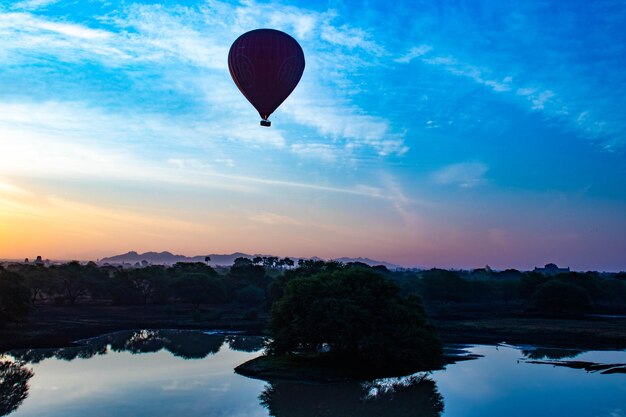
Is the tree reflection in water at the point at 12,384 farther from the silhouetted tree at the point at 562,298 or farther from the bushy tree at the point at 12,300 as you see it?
the silhouetted tree at the point at 562,298

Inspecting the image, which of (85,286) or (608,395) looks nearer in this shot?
(608,395)

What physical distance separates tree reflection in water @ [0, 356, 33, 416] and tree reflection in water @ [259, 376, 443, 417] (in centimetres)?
1247

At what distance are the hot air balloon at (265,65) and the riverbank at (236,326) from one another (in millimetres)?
28447

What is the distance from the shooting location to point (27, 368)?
34.1 m

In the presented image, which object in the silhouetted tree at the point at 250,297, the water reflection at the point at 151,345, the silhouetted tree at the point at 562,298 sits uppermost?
the silhouetted tree at the point at 562,298

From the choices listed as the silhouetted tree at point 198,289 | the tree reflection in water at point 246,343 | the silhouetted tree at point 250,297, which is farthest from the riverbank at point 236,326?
the silhouetted tree at point 250,297

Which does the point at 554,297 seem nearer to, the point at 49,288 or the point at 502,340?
the point at 502,340

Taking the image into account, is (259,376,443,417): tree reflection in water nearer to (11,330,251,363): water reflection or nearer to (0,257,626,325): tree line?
(11,330,251,363): water reflection

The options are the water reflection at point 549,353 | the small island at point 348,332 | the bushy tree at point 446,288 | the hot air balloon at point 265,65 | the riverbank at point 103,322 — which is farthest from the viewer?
the bushy tree at point 446,288

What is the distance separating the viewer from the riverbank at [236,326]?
47.8m

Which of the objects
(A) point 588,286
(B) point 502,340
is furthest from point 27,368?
(A) point 588,286

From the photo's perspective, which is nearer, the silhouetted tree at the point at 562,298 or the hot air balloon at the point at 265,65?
the hot air balloon at the point at 265,65

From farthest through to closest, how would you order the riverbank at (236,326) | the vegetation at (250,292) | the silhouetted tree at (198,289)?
the silhouetted tree at (198,289)
the vegetation at (250,292)
the riverbank at (236,326)

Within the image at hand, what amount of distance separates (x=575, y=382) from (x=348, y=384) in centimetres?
1497
